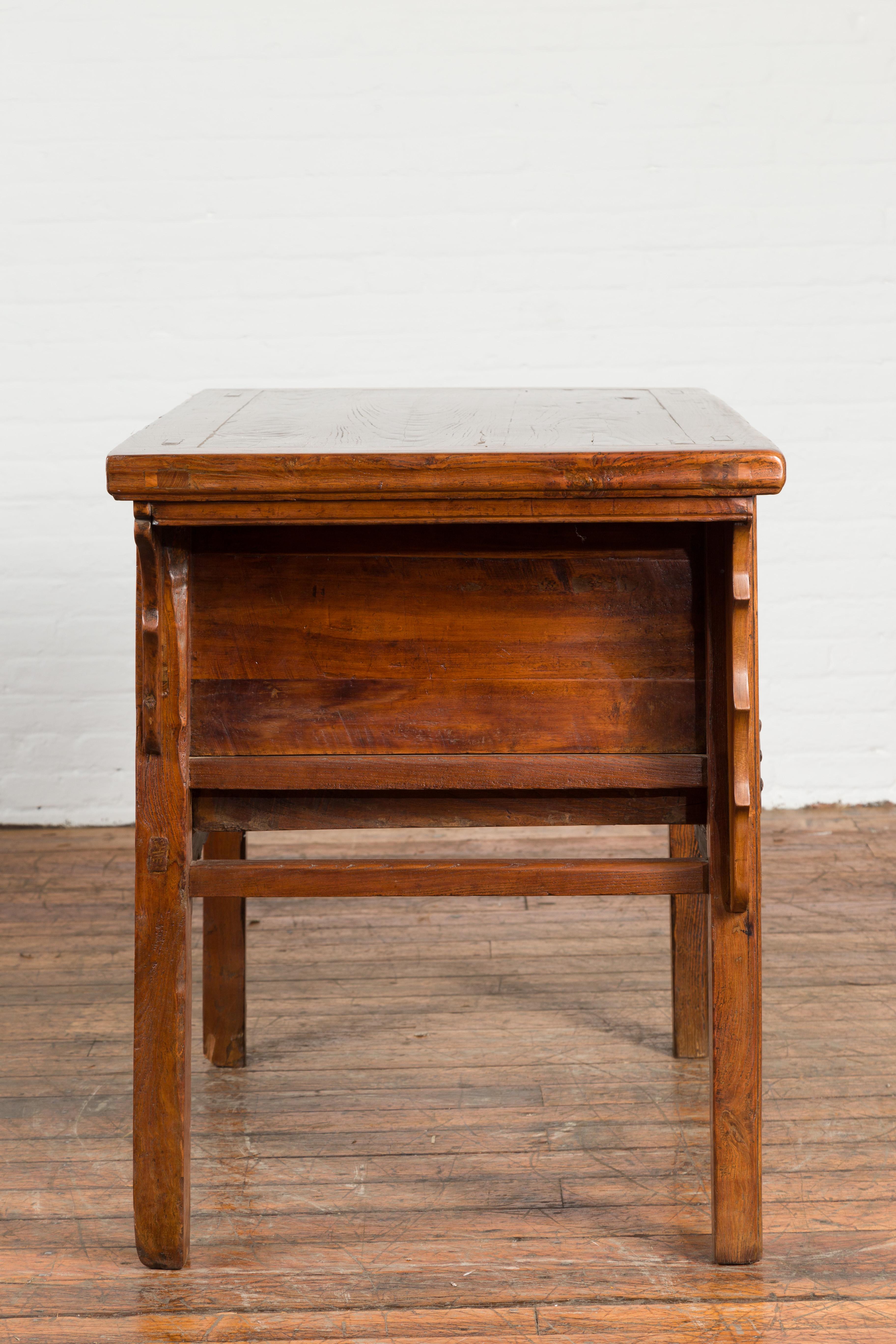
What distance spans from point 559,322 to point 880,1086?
6.77 feet

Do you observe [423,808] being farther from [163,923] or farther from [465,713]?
[163,923]

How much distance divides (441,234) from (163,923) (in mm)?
2279

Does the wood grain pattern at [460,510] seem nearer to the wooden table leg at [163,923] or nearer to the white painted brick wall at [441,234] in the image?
the wooden table leg at [163,923]

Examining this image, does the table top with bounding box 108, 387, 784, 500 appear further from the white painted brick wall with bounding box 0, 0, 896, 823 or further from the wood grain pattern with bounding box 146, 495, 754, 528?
the white painted brick wall with bounding box 0, 0, 896, 823

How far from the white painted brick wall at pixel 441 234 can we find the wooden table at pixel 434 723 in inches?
73.8

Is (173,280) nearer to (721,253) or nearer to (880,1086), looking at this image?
(721,253)

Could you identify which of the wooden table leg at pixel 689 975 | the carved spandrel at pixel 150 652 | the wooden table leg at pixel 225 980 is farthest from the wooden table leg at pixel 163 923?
the wooden table leg at pixel 689 975

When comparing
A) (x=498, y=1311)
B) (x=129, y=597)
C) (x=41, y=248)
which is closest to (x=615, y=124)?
(x=41, y=248)

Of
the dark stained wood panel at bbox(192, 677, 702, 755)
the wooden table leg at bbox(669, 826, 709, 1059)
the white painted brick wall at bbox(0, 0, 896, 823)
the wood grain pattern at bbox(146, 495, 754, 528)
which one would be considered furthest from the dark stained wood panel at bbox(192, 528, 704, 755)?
the white painted brick wall at bbox(0, 0, 896, 823)

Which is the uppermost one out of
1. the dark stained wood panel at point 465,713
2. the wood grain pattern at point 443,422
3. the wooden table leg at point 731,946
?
the wood grain pattern at point 443,422

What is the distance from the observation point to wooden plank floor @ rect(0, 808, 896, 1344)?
4.79 ft

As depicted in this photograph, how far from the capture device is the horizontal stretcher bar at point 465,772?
1.49 m

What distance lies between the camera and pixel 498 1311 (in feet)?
4.72

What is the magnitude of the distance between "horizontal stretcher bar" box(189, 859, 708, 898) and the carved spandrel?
0.57ft
